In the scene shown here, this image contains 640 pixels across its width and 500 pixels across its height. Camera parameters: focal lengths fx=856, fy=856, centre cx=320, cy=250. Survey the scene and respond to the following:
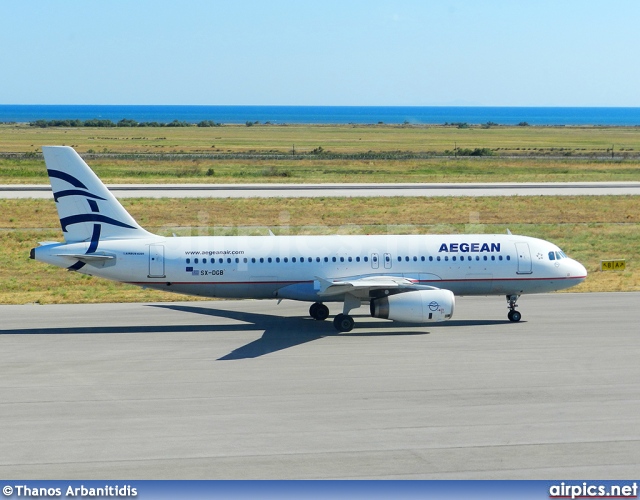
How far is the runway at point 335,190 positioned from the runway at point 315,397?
4179 centimetres

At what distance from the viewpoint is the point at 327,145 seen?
17338cm

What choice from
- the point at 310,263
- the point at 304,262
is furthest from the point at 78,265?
the point at 310,263

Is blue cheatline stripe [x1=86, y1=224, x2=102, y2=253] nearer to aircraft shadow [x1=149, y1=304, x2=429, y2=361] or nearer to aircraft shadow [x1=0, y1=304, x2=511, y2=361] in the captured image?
aircraft shadow [x1=0, y1=304, x2=511, y2=361]

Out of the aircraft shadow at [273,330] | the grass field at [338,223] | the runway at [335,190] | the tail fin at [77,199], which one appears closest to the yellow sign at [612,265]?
the grass field at [338,223]

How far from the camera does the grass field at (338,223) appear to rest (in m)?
44.4

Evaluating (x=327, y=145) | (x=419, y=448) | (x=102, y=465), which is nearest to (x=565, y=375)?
(x=419, y=448)

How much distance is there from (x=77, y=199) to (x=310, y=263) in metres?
9.37

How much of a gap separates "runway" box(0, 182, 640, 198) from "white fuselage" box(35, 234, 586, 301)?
41.7 meters

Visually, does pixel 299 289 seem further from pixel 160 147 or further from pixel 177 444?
pixel 160 147

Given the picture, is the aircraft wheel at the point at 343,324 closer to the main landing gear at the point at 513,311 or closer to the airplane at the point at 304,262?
the airplane at the point at 304,262

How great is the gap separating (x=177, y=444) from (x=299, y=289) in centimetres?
1471

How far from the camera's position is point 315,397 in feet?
77.3

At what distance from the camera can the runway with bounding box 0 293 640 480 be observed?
18594mm

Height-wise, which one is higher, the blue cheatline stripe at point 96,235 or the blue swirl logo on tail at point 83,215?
the blue swirl logo on tail at point 83,215
